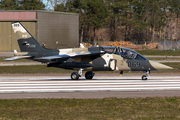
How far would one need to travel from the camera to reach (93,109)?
10234mm

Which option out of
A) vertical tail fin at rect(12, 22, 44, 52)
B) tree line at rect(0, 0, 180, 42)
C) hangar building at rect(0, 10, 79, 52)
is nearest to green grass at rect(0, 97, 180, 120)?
vertical tail fin at rect(12, 22, 44, 52)

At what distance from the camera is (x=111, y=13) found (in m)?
95.8

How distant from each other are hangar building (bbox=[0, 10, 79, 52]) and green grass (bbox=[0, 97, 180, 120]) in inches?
2035

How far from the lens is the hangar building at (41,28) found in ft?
203

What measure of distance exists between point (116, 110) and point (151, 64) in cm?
942

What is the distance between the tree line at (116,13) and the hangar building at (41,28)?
1867cm

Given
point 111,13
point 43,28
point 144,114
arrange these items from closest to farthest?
point 144,114, point 43,28, point 111,13

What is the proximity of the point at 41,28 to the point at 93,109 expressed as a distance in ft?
180

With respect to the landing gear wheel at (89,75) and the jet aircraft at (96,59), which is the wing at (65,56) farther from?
the landing gear wheel at (89,75)

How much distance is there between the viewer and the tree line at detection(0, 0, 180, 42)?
8594cm

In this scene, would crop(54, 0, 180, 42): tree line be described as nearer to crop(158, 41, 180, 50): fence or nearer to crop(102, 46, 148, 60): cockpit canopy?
crop(158, 41, 180, 50): fence

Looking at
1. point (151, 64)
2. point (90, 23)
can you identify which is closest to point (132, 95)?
point (151, 64)

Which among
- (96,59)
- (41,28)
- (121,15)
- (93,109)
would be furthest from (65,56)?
(121,15)

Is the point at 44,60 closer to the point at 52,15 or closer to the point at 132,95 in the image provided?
the point at 132,95
